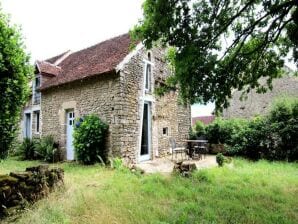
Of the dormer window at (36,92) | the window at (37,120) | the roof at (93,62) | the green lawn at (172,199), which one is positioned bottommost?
the green lawn at (172,199)

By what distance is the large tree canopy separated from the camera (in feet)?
19.1

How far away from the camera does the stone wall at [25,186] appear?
17.0 ft

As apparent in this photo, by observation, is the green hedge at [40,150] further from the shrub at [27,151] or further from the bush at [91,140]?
the bush at [91,140]

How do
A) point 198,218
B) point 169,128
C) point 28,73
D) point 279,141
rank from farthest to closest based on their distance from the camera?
point 169,128, point 279,141, point 28,73, point 198,218

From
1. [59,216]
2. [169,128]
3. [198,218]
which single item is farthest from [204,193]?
[169,128]

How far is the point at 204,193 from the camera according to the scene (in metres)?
6.28

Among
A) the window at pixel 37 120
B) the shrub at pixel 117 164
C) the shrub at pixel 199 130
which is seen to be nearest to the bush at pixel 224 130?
the shrub at pixel 199 130

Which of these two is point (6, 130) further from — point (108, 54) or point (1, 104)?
point (108, 54)

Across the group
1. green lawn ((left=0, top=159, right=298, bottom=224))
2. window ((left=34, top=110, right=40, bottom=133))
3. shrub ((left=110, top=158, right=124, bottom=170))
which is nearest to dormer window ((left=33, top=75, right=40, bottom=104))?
window ((left=34, top=110, right=40, bottom=133))

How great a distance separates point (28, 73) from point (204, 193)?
5.43m

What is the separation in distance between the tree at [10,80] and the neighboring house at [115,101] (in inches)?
189

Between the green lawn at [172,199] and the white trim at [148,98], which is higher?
the white trim at [148,98]

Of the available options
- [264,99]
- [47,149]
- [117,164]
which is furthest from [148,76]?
[264,99]

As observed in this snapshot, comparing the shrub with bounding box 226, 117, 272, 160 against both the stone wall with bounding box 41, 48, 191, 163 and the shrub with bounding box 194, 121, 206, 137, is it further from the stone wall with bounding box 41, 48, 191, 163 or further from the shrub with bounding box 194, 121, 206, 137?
the stone wall with bounding box 41, 48, 191, 163
